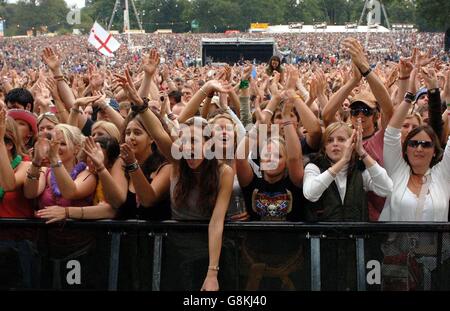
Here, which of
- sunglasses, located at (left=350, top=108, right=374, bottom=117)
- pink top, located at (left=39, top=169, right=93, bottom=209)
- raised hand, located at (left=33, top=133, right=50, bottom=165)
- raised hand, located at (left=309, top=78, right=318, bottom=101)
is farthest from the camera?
raised hand, located at (left=309, top=78, right=318, bottom=101)

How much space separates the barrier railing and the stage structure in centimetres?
3052

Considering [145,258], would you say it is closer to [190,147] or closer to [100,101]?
[190,147]

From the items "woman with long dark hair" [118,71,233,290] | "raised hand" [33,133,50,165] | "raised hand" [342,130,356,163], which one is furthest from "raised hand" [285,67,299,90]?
"raised hand" [33,133,50,165]

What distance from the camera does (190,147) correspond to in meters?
4.84

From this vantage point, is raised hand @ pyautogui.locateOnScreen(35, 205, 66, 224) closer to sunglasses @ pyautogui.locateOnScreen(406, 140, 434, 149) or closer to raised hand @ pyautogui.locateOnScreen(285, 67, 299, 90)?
raised hand @ pyautogui.locateOnScreen(285, 67, 299, 90)

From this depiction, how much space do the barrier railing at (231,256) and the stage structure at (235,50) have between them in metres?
30.5

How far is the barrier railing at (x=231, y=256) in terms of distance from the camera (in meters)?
4.47

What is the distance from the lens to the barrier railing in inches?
176

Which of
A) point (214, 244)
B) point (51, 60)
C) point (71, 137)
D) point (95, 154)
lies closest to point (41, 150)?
point (95, 154)

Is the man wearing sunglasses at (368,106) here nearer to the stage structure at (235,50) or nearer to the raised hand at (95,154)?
the raised hand at (95,154)

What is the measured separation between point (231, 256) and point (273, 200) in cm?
58

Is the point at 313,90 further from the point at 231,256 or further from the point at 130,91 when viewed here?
the point at 231,256

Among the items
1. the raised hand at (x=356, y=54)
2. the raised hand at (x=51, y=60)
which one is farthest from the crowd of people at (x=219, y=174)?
the raised hand at (x=51, y=60)
